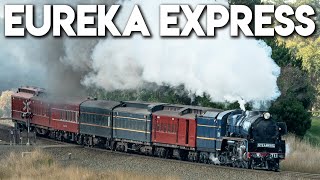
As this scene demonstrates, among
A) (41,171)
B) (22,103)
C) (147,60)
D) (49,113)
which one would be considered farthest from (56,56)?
(41,171)

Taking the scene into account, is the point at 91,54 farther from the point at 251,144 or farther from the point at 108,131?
the point at 251,144

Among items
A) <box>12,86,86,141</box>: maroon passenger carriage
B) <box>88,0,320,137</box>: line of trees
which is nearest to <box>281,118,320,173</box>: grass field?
<box>88,0,320,137</box>: line of trees

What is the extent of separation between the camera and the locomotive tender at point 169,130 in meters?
31.8

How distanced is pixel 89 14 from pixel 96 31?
1.60 meters

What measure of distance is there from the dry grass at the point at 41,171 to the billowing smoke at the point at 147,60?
7.43 m

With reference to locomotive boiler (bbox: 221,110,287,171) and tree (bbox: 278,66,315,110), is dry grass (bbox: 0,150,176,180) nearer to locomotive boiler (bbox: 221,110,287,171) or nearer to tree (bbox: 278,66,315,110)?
locomotive boiler (bbox: 221,110,287,171)

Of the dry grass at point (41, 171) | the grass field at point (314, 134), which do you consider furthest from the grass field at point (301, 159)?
the grass field at point (314, 134)

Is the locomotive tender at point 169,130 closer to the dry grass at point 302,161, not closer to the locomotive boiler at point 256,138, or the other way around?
the locomotive boiler at point 256,138

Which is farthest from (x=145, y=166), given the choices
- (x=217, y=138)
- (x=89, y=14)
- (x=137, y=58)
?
(x=89, y=14)

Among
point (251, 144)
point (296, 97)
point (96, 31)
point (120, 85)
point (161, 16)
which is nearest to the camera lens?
point (251, 144)

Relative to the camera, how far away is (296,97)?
5703cm

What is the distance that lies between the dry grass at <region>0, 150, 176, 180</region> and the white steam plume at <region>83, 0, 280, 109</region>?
23.7ft

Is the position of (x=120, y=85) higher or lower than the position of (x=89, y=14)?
lower

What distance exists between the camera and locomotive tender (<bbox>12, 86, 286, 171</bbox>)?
31750 mm
